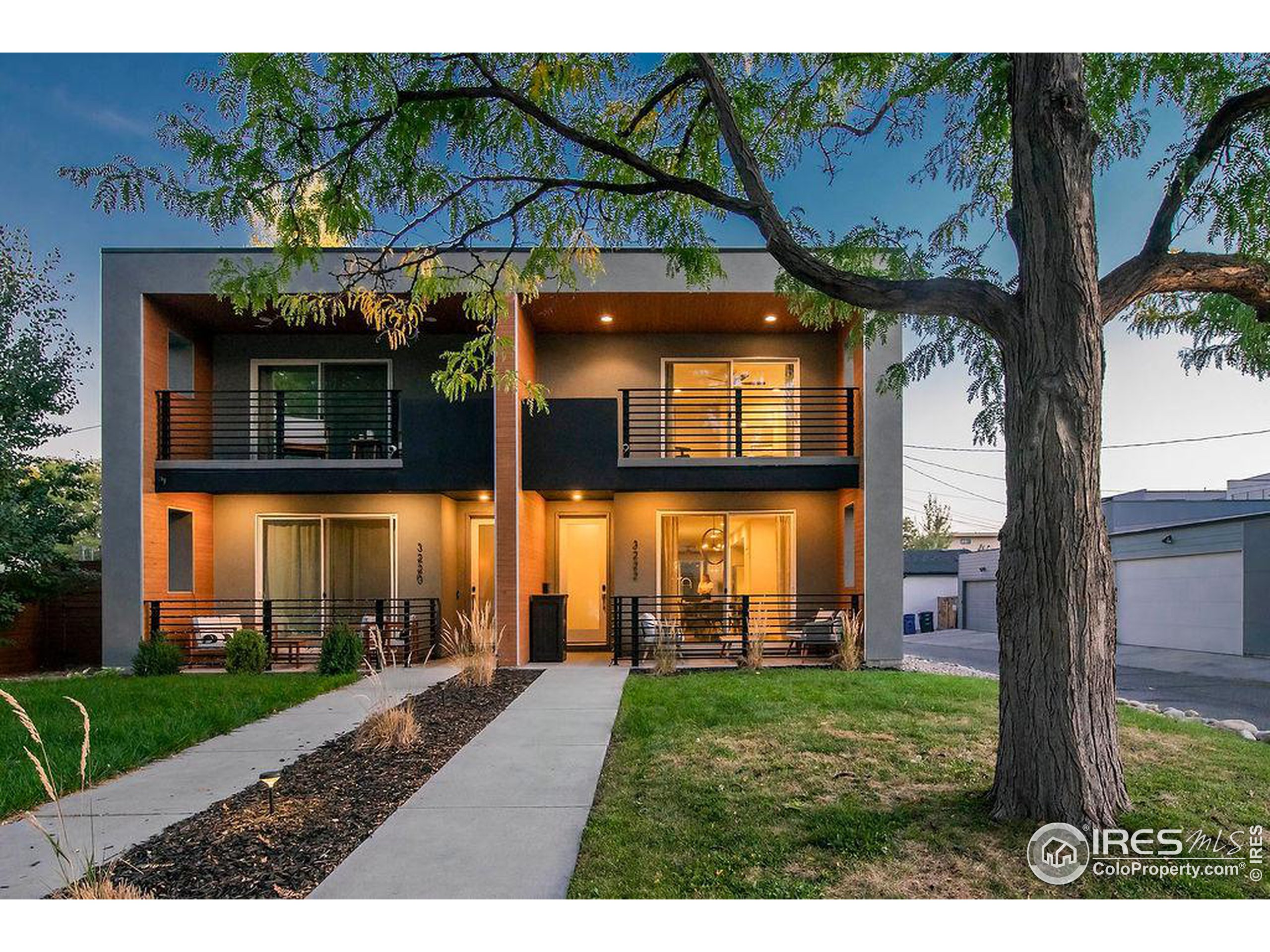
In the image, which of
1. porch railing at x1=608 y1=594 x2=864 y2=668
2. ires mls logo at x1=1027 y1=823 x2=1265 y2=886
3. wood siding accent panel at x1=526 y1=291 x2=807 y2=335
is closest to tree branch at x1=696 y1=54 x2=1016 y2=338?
ires mls logo at x1=1027 y1=823 x2=1265 y2=886

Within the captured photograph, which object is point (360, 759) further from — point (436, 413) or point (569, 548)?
point (569, 548)

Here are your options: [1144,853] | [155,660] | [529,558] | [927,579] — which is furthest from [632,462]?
[927,579]

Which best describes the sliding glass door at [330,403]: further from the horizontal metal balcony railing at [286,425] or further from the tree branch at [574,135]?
the tree branch at [574,135]

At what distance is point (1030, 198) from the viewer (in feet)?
13.7

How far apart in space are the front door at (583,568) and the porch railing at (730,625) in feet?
1.94

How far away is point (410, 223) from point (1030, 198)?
182 inches

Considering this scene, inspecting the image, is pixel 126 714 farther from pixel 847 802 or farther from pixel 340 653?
pixel 847 802

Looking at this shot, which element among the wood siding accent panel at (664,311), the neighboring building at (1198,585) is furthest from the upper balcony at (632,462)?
the neighboring building at (1198,585)

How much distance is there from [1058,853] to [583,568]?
10.3 metres

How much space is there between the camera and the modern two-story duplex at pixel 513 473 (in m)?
10.7

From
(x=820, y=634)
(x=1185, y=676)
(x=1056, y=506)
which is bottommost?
(x=1185, y=676)

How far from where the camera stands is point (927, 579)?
95.9ft

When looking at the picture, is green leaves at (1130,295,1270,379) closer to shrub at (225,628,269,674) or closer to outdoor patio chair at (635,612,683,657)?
outdoor patio chair at (635,612,683,657)
